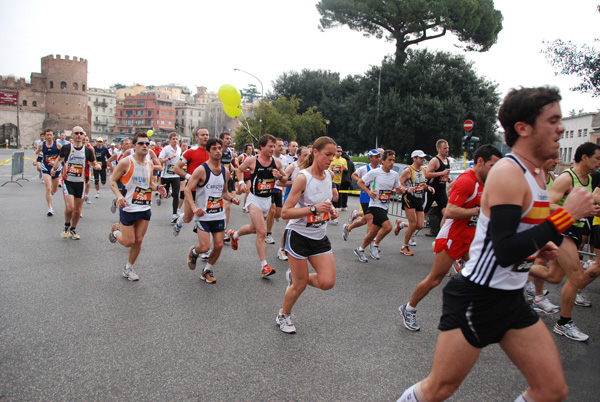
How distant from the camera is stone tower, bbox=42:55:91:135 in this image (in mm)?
86125

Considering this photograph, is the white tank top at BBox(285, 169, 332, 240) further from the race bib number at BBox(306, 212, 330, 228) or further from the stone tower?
the stone tower

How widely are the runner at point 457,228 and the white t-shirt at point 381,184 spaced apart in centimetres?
306

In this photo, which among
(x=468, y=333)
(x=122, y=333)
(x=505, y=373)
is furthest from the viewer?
(x=122, y=333)

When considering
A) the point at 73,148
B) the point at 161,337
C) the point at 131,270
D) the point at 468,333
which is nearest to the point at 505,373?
the point at 468,333

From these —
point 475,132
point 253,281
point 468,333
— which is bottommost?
point 253,281

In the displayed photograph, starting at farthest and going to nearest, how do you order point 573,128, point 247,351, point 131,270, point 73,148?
point 573,128 < point 73,148 < point 131,270 < point 247,351

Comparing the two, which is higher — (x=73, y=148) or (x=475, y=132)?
(x=475, y=132)

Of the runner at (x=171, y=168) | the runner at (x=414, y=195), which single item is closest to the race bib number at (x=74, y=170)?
the runner at (x=171, y=168)

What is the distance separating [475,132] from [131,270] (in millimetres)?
32435

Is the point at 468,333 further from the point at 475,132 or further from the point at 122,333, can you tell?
the point at 475,132

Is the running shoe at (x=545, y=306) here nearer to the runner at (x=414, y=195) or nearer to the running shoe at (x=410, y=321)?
the running shoe at (x=410, y=321)

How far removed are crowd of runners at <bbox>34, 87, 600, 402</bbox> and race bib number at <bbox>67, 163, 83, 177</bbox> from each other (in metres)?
0.04

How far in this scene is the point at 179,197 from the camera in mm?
11641

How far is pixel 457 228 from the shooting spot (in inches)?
180
